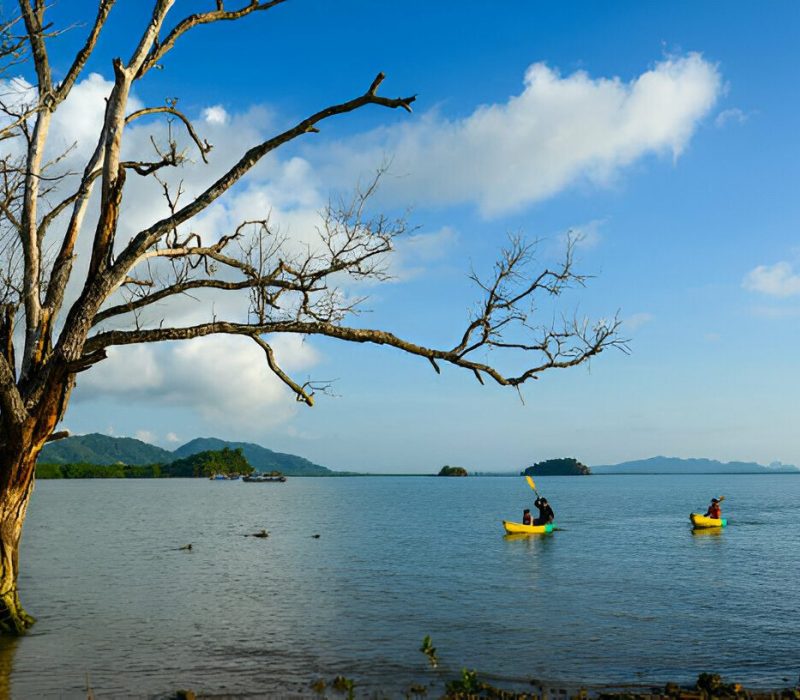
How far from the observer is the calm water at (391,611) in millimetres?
14586

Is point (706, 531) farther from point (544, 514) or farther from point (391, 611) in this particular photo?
point (391, 611)

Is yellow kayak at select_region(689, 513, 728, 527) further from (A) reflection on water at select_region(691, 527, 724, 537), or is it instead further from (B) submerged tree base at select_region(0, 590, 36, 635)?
(B) submerged tree base at select_region(0, 590, 36, 635)

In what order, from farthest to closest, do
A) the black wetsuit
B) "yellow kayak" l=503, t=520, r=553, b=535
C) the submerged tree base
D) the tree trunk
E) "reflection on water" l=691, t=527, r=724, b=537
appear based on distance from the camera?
"reflection on water" l=691, t=527, r=724, b=537
the black wetsuit
"yellow kayak" l=503, t=520, r=553, b=535
the submerged tree base
the tree trunk

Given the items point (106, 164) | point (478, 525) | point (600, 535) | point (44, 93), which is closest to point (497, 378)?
point (106, 164)

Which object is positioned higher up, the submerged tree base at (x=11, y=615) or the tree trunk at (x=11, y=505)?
the tree trunk at (x=11, y=505)

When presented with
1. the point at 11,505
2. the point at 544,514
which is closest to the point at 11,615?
the point at 11,505

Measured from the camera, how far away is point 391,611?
849 inches

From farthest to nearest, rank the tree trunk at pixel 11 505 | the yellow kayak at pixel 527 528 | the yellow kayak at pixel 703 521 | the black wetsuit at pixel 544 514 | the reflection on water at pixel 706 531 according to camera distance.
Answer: the yellow kayak at pixel 703 521, the reflection on water at pixel 706 531, the black wetsuit at pixel 544 514, the yellow kayak at pixel 527 528, the tree trunk at pixel 11 505

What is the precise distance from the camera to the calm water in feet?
47.9

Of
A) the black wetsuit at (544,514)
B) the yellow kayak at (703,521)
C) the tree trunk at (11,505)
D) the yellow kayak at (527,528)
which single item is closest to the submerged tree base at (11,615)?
the tree trunk at (11,505)

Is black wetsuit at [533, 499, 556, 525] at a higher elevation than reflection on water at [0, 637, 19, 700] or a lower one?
higher

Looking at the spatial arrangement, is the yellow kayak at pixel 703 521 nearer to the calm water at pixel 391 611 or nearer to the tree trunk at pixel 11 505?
the calm water at pixel 391 611

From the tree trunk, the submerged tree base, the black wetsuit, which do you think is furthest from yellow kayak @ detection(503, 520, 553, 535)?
the tree trunk

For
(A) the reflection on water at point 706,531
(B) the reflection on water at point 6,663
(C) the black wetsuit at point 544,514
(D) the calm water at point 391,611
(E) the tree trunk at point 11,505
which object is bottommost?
(A) the reflection on water at point 706,531
